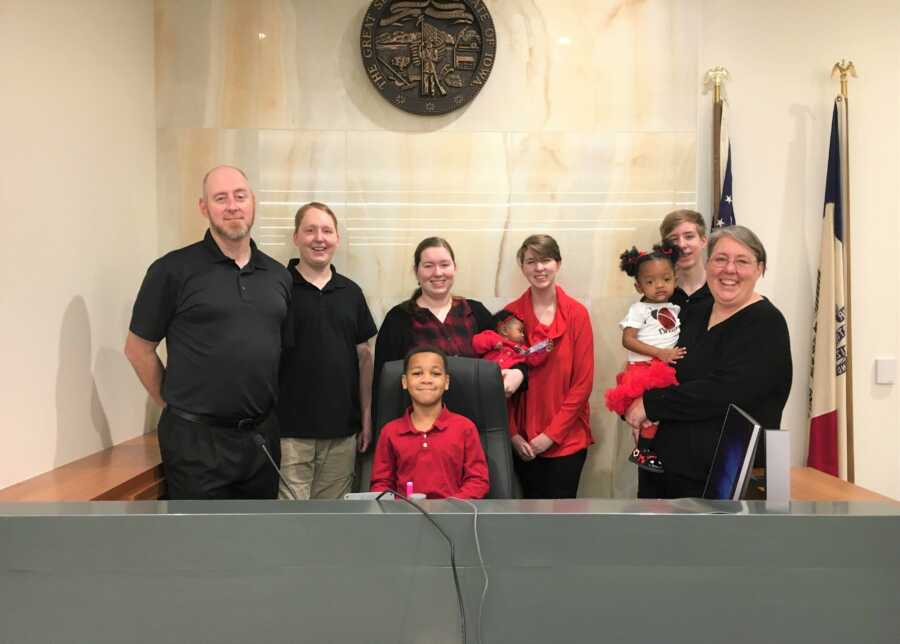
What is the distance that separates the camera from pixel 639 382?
295 cm

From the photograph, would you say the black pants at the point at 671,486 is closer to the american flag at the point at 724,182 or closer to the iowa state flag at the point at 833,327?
the iowa state flag at the point at 833,327

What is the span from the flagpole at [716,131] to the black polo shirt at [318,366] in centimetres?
195

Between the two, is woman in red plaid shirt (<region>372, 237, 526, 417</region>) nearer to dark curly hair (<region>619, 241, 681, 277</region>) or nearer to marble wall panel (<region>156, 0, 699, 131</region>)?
dark curly hair (<region>619, 241, 681, 277</region>)

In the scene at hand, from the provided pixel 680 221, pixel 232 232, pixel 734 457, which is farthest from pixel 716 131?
pixel 734 457

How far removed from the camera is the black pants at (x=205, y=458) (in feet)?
8.88

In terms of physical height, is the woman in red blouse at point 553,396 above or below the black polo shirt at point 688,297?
below

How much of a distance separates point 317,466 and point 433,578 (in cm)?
216

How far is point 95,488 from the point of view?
8.50ft

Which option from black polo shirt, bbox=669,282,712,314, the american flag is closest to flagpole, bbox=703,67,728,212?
the american flag

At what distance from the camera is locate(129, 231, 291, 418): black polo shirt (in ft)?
8.85

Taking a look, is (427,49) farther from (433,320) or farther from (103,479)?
(103,479)

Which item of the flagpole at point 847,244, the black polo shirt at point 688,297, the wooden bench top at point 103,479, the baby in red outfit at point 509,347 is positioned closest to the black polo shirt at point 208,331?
the wooden bench top at point 103,479

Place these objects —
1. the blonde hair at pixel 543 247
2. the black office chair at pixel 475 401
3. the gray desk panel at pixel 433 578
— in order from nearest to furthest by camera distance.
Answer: the gray desk panel at pixel 433 578 < the black office chair at pixel 475 401 < the blonde hair at pixel 543 247

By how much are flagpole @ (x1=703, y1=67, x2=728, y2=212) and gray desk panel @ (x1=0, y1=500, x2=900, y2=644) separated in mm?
2732
